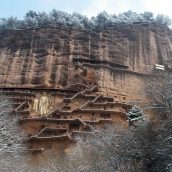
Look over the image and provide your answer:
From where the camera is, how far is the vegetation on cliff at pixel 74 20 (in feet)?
204

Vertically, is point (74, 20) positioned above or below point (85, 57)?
above

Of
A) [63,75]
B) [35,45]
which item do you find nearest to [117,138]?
[63,75]

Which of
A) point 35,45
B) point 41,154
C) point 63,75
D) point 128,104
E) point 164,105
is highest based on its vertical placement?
point 35,45

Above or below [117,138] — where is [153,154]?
below

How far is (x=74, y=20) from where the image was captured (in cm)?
6291

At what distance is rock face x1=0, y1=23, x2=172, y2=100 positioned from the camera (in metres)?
53.8

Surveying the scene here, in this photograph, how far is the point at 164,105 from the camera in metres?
26.0

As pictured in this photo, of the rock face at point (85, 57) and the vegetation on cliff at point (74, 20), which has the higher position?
the vegetation on cliff at point (74, 20)

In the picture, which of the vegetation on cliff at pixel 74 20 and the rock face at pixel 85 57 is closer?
the rock face at pixel 85 57

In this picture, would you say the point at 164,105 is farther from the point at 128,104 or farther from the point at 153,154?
the point at 128,104

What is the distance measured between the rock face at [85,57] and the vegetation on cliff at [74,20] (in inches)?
59.4

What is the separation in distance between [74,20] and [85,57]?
28.1 feet

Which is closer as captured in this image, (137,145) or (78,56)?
(137,145)

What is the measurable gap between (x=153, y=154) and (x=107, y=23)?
41282mm
